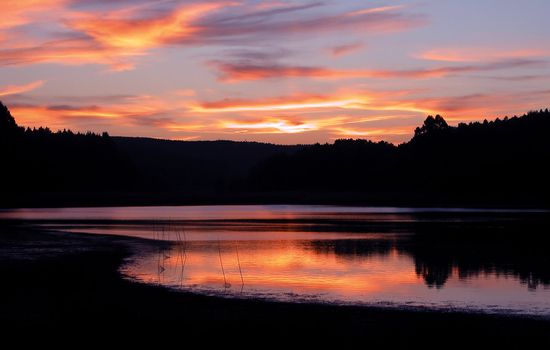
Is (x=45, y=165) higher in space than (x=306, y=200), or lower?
higher

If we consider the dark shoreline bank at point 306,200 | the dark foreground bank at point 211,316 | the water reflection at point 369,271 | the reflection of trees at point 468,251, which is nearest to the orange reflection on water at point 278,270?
the water reflection at point 369,271

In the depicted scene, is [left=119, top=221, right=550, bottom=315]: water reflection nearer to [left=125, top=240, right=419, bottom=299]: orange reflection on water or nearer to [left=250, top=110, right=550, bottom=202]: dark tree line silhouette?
[left=125, top=240, right=419, bottom=299]: orange reflection on water

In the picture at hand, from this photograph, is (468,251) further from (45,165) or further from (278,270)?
(45,165)

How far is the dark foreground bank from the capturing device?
56.2 feet

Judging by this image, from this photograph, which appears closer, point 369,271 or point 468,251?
point 369,271

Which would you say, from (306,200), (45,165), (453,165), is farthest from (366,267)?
(45,165)

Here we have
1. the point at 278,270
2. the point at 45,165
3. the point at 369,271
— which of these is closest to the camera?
the point at 369,271

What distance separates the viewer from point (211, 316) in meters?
19.1

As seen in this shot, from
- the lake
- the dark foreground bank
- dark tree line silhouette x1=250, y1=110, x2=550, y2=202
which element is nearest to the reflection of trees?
the lake

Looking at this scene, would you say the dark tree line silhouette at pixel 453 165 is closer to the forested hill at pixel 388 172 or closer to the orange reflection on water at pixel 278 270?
the forested hill at pixel 388 172

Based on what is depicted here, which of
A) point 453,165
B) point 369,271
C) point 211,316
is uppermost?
point 453,165

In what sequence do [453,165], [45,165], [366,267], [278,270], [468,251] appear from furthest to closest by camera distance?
[45,165]
[453,165]
[468,251]
[366,267]
[278,270]

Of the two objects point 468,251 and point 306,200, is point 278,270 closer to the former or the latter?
point 468,251

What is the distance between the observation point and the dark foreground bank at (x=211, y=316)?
17125 millimetres
